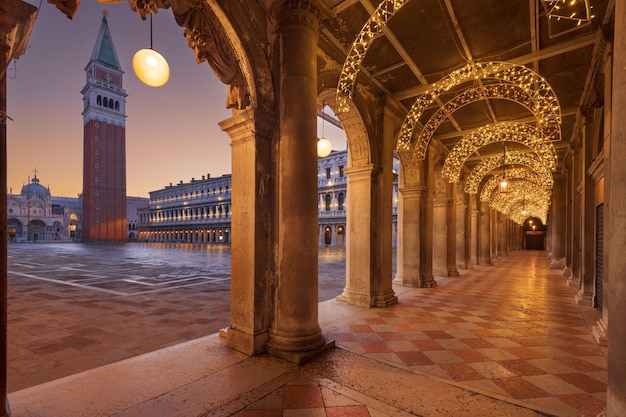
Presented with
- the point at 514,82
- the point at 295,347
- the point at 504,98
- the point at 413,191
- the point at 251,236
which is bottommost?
the point at 295,347

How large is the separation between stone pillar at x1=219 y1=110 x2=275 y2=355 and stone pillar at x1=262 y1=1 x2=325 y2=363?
140mm

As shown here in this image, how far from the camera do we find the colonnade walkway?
2742 millimetres

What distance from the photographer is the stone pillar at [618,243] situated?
205 centimetres

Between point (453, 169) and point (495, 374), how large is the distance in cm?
668

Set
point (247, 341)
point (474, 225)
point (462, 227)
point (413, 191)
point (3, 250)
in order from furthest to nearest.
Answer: point (474, 225), point (462, 227), point (413, 191), point (247, 341), point (3, 250)

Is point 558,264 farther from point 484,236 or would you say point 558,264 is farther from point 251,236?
point 251,236

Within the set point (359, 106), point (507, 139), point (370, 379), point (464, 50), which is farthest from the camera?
point (507, 139)

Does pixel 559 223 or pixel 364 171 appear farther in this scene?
pixel 559 223

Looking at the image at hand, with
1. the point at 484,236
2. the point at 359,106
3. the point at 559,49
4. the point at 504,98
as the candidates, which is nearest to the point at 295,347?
the point at 359,106

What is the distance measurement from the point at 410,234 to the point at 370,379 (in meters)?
6.33

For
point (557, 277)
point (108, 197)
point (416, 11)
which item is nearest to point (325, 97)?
point (416, 11)

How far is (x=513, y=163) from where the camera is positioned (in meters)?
11.2

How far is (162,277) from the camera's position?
447 inches

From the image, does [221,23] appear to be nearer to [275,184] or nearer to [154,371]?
[275,184]
